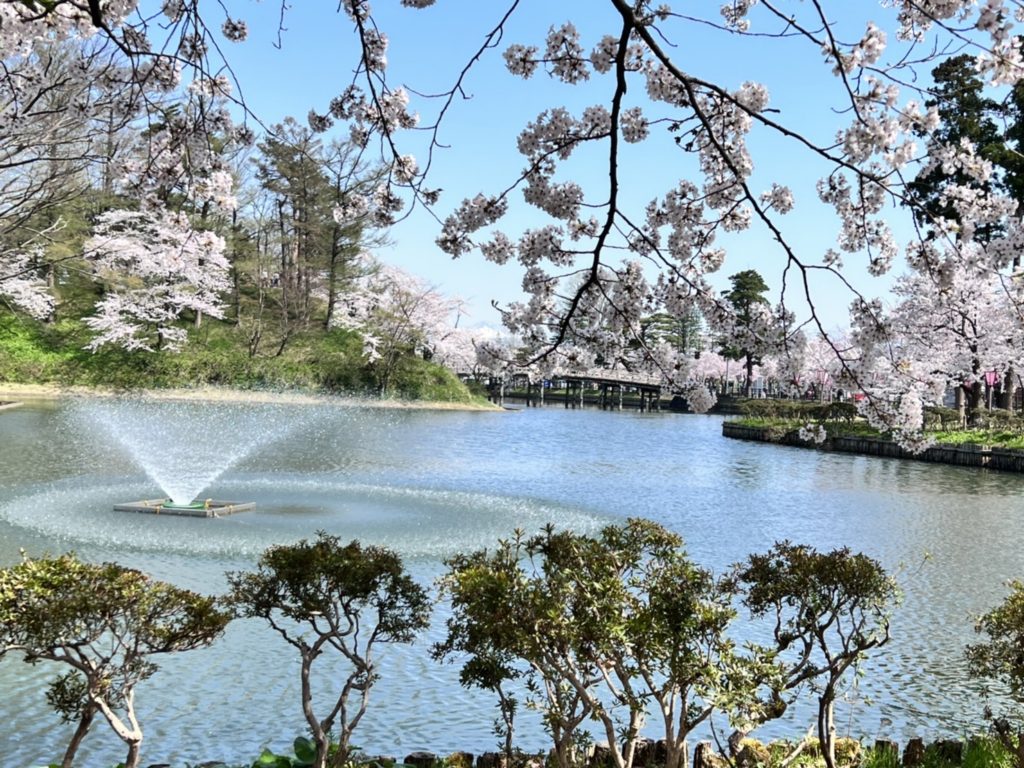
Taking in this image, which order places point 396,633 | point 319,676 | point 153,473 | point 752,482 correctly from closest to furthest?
point 396,633 < point 319,676 < point 153,473 < point 752,482

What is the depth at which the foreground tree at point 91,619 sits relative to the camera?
10.5 feet

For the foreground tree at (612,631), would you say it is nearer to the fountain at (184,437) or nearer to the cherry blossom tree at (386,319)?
the fountain at (184,437)

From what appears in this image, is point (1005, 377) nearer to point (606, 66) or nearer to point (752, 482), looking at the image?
point (752, 482)

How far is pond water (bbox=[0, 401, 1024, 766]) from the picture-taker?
5355 millimetres

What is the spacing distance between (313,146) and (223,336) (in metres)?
9.01

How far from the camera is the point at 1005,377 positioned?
33.6 m

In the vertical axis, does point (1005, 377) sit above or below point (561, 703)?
above

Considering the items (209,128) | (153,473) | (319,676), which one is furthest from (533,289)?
(153,473)

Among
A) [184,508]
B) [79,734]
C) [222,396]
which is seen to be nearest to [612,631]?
[79,734]

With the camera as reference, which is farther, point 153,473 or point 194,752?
point 153,473

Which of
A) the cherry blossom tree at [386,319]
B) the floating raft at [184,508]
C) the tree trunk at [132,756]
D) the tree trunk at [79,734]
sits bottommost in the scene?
the floating raft at [184,508]

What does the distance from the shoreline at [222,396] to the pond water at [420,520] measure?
2568 millimetres

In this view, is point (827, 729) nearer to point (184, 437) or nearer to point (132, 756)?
point (132, 756)

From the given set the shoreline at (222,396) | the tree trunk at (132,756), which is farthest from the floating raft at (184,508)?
the shoreline at (222,396)
